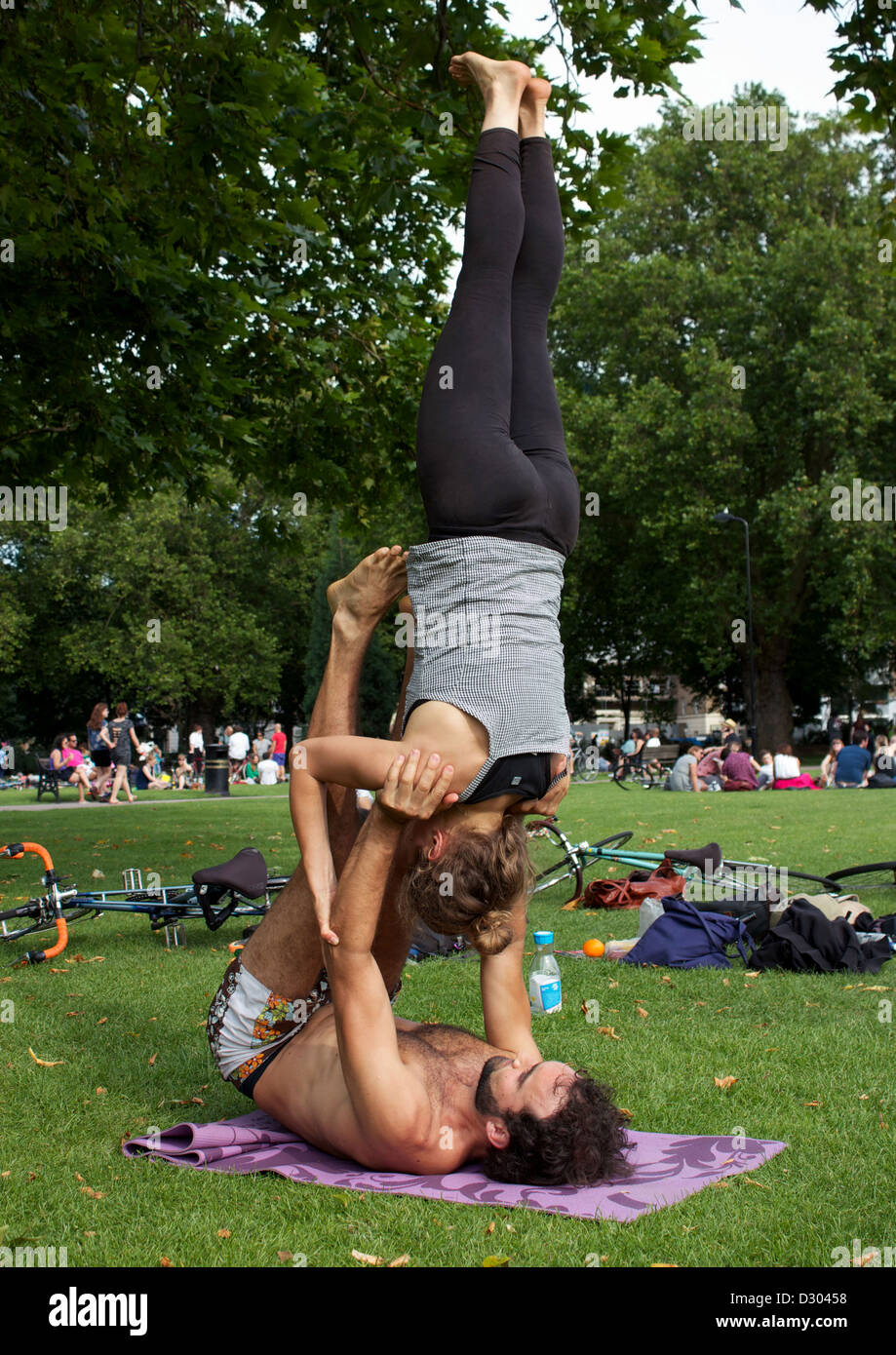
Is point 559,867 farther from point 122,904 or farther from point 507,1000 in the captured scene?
point 507,1000

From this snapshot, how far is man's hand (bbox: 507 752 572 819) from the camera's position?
398 cm

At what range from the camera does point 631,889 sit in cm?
929

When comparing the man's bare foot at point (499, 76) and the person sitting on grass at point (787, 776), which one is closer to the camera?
the man's bare foot at point (499, 76)

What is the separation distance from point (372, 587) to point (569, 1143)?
6.78 feet

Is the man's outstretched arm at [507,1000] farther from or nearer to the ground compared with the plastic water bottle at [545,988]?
farther from the ground

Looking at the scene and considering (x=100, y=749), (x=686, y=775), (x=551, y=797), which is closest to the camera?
(x=551, y=797)

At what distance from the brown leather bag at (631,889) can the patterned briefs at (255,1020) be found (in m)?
5.21

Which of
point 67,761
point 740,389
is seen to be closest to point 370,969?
point 67,761

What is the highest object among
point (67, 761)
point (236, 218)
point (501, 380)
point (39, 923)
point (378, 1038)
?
point (236, 218)

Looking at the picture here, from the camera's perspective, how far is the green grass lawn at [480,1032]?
3229 mm

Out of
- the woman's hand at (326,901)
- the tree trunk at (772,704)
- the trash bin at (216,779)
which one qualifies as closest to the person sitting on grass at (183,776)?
the trash bin at (216,779)

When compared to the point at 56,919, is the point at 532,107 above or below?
above

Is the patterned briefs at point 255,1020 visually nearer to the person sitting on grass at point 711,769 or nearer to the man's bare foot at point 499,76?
the man's bare foot at point 499,76
